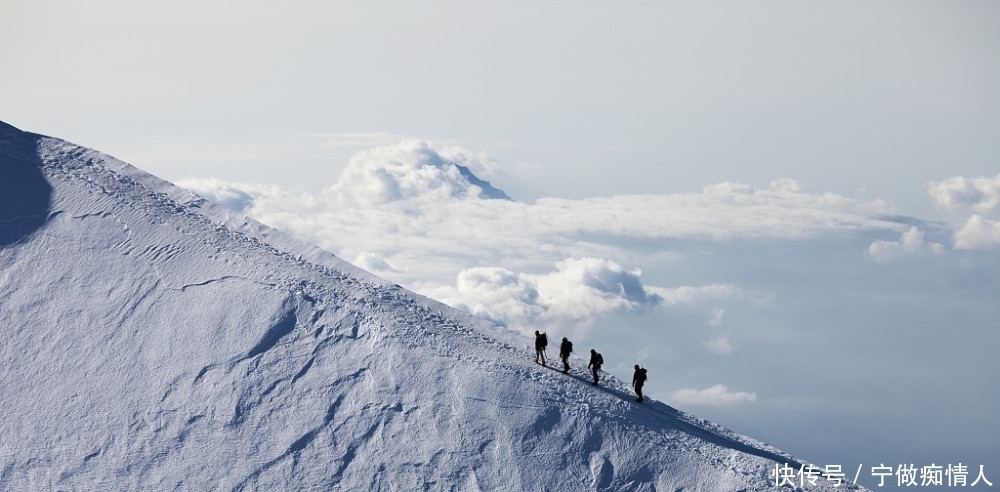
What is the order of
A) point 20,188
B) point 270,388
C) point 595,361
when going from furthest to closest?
1. point 20,188
2. point 595,361
3. point 270,388

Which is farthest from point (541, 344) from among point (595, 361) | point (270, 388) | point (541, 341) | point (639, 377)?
point (270, 388)

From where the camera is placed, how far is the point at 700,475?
123 ft

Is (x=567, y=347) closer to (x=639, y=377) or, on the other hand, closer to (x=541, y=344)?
(x=541, y=344)

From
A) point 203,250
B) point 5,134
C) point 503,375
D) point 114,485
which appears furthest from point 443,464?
point 5,134

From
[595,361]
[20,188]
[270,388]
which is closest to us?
[270,388]

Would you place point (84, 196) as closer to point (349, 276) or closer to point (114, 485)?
point (349, 276)

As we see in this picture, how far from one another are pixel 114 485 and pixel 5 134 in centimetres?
2624

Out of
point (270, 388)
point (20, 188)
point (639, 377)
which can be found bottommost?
point (270, 388)

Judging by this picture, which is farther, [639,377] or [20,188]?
[20,188]

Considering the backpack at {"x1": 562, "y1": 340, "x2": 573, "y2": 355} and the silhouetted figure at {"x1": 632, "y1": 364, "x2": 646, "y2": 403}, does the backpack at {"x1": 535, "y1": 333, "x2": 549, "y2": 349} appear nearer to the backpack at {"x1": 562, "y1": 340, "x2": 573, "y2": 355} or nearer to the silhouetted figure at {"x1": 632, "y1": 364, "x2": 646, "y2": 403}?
the backpack at {"x1": 562, "y1": 340, "x2": 573, "y2": 355}

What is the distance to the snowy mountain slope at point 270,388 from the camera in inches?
1470

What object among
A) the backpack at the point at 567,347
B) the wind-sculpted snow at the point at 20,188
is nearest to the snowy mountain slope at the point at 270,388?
the wind-sculpted snow at the point at 20,188

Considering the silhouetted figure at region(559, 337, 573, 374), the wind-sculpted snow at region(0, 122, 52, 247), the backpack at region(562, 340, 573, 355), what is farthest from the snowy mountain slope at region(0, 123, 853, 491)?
the backpack at region(562, 340, 573, 355)

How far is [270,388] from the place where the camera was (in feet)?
131
